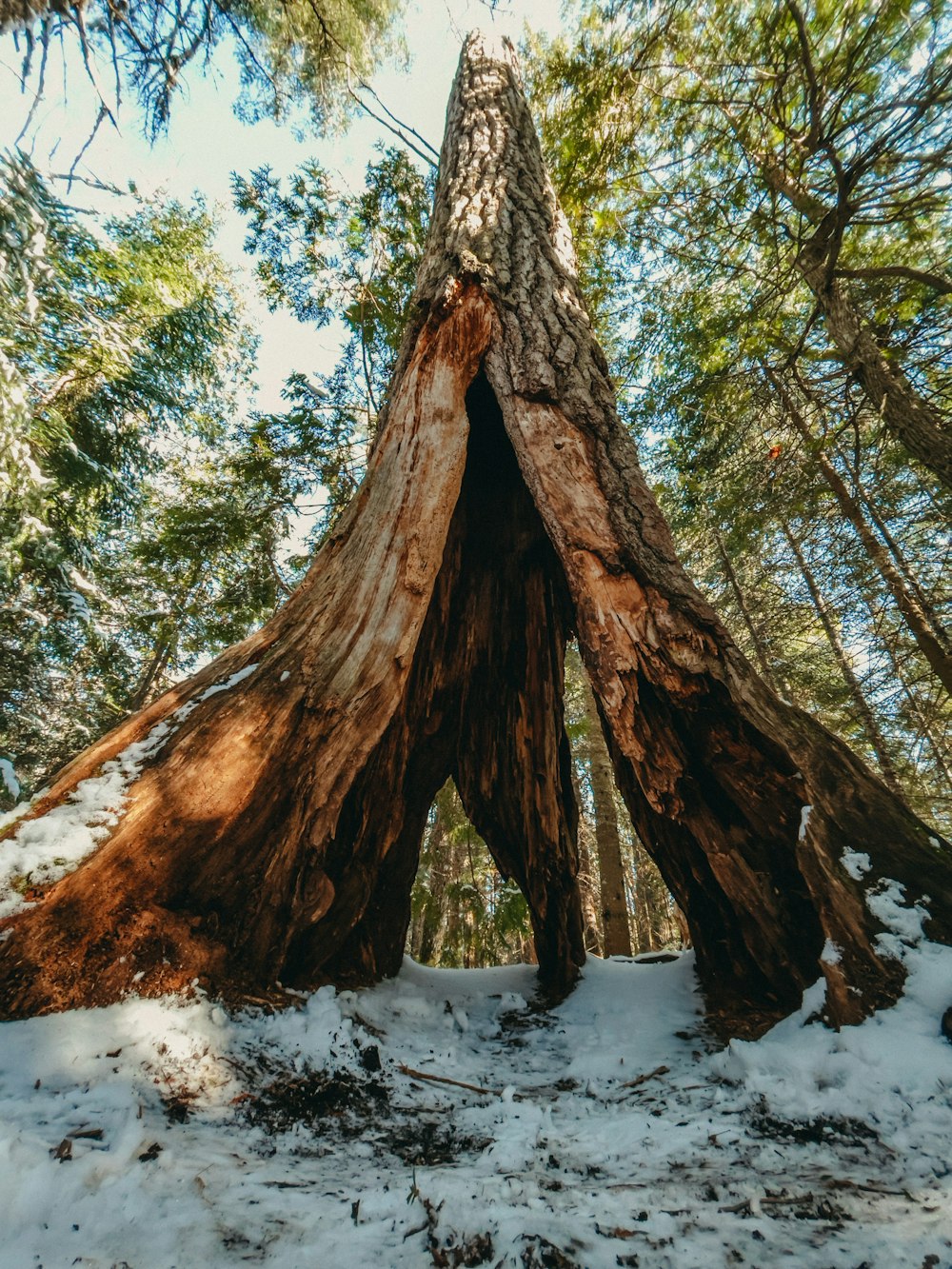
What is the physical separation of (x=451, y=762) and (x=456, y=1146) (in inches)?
89.1

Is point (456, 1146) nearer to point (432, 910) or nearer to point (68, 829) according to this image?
point (68, 829)

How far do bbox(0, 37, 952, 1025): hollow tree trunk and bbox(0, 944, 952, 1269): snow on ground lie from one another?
0.19m

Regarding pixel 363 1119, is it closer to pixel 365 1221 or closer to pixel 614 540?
pixel 365 1221

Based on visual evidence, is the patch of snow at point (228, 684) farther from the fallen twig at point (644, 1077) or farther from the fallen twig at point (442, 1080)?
the fallen twig at point (644, 1077)

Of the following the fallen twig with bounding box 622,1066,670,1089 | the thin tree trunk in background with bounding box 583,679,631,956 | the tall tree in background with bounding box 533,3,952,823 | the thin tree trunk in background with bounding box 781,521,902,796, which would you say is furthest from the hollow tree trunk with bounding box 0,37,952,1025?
the thin tree trunk in background with bounding box 781,521,902,796

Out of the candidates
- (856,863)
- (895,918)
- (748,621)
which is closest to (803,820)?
(856,863)

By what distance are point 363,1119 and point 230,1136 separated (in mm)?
420

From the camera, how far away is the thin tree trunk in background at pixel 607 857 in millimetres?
6551

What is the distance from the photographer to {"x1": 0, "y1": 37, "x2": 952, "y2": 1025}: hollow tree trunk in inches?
66.7

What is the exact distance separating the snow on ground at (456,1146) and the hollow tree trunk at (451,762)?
19 cm

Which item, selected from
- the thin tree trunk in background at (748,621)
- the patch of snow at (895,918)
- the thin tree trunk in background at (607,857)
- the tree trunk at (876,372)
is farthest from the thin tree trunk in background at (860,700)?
the patch of snow at (895,918)

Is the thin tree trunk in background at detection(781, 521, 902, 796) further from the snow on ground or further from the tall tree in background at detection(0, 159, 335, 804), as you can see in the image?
the tall tree in background at detection(0, 159, 335, 804)

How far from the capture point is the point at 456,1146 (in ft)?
4.36

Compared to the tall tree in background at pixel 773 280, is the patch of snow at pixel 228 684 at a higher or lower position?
lower
